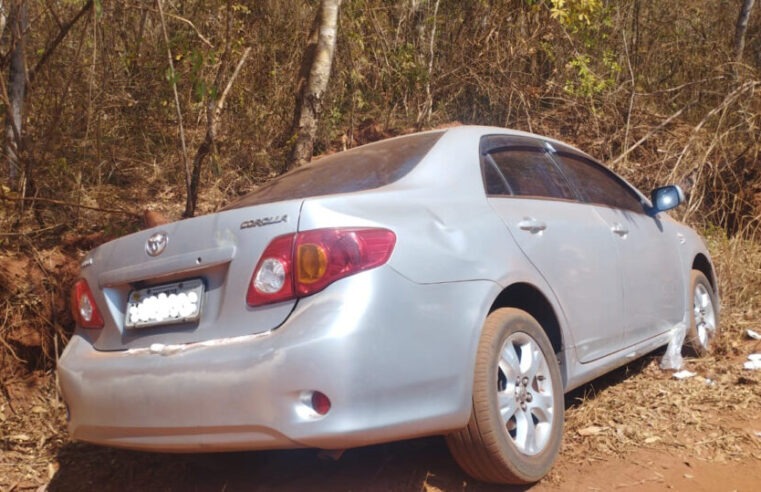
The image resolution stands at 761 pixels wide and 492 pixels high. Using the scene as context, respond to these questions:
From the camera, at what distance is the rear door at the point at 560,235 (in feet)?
11.2

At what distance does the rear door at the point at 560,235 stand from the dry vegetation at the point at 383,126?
51cm

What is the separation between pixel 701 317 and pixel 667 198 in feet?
3.47

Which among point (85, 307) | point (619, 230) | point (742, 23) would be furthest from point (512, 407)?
point (742, 23)

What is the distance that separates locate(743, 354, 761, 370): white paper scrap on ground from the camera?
187 inches

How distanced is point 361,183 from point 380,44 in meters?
6.55

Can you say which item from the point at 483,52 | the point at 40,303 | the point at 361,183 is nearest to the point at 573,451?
the point at 361,183

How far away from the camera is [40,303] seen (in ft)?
15.3

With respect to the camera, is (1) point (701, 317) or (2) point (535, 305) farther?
(1) point (701, 317)

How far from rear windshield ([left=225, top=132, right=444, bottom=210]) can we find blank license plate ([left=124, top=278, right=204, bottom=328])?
737mm

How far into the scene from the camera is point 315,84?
627 centimetres

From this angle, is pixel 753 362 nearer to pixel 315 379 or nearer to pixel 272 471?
pixel 272 471

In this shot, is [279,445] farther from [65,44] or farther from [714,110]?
[714,110]

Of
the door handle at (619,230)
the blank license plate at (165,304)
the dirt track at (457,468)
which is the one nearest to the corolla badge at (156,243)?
the blank license plate at (165,304)

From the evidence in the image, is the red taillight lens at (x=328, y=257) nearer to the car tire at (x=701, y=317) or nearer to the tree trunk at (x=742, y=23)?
the car tire at (x=701, y=317)
